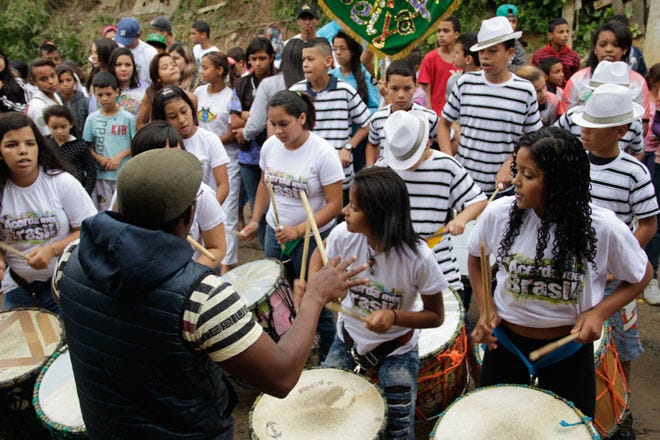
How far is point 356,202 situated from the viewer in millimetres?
3053

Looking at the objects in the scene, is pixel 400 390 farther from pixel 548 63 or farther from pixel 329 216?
pixel 548 63

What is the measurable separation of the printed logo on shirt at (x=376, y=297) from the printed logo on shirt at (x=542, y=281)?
554mm

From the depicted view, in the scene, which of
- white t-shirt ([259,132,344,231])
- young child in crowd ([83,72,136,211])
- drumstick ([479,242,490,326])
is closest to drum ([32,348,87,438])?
white t-shirt ([259,132,344,231])

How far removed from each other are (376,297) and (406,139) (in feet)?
3.62

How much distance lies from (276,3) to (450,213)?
11.6 meters

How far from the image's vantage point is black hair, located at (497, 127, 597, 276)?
2703mm

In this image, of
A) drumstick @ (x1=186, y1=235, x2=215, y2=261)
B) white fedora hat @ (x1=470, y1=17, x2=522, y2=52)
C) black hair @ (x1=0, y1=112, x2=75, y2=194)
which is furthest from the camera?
white fedora hat @ (x1=470, y1=17, x2=522, y2=52)

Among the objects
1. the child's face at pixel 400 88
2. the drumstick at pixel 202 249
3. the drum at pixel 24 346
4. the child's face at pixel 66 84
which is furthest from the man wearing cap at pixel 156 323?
the child's face at pixel 66 84

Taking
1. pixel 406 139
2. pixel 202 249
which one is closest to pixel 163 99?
pixel 202 249

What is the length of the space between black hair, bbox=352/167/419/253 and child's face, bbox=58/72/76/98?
5.66 m

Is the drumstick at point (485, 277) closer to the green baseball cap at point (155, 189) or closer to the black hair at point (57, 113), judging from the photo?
the green baseball cap at point (155, 189)

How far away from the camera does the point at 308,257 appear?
4551mm

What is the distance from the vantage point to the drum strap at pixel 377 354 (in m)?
3.18

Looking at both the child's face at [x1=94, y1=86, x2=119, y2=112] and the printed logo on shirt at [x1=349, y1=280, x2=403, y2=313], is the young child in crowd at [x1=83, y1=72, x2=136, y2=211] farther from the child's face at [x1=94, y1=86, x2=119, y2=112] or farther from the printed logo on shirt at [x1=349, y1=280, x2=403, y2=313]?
the printed logo on shirt at [x1=349, y1=280, x2=403, y2=313]
